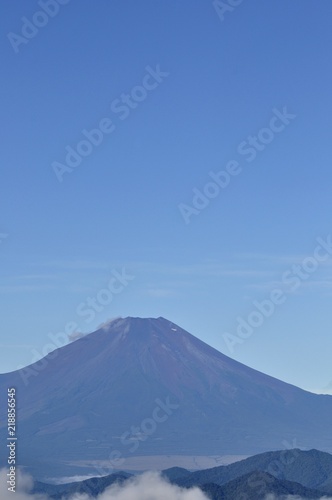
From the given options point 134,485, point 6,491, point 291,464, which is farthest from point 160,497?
point 291,464

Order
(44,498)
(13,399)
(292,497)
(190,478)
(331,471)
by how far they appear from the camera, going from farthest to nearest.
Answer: (331,471), (190,478), (44,498), (292,497), (13,399)

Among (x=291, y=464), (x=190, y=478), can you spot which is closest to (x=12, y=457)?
(x=190, y=478)

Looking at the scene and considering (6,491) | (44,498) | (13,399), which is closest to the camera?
(13,399)

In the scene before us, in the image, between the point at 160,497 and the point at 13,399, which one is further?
the point at 160,497

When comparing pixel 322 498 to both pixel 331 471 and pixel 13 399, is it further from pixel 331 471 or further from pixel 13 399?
pixel 13 399

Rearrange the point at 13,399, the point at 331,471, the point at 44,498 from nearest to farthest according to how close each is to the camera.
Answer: the point at 13,399
the point at 44,498
the point at 331,471

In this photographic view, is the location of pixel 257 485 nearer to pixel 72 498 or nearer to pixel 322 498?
pixel 322 498

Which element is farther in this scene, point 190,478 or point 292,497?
point 190,478

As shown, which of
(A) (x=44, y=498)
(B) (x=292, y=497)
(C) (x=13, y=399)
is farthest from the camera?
(A) (x=44, y=498)
